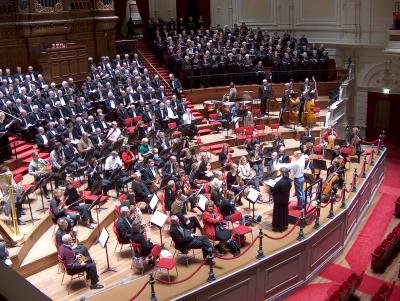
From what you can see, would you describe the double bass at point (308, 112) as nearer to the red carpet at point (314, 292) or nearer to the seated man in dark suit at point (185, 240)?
the red carpet at point (314, 292)

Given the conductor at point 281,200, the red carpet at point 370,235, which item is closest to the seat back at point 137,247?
Answer: the conductor at point 281,200

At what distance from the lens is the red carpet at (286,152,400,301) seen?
9.09 meters

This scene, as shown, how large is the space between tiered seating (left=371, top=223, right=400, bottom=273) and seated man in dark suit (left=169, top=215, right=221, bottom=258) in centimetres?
361

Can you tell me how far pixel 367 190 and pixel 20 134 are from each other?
923 centimetres

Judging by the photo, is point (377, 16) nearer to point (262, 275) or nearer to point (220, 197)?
point (220, 197)

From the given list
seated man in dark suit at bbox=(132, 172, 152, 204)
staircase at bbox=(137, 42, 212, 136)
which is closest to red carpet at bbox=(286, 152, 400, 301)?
seated man in dark suit at bbox=(132, 172, 152, 204)

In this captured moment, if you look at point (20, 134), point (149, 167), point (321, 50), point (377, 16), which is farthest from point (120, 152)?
point (377, 16)

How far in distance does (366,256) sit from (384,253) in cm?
91

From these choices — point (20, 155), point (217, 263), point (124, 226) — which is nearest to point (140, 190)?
point (124, 226)

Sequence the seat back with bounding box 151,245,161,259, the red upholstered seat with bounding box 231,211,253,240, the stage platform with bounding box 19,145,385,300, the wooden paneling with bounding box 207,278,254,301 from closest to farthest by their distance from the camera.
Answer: the stage platform with bounding box 19,145,385,300 → the wooden paneling with bounding box 207,278,254,301 → the seat back with bounding box 151,245,161,259 → the red upholstered seat with bounding box 231,211,253,240

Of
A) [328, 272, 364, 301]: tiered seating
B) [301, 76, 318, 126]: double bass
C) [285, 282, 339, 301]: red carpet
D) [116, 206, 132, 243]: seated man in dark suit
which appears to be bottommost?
[285, 282, 339, 301]: red carpet

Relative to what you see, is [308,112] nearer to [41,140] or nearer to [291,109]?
[291,109]

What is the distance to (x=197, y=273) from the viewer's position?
7.79 metres

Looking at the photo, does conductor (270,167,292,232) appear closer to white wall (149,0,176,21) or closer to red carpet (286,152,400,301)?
red carpet (286,152,400,301)
